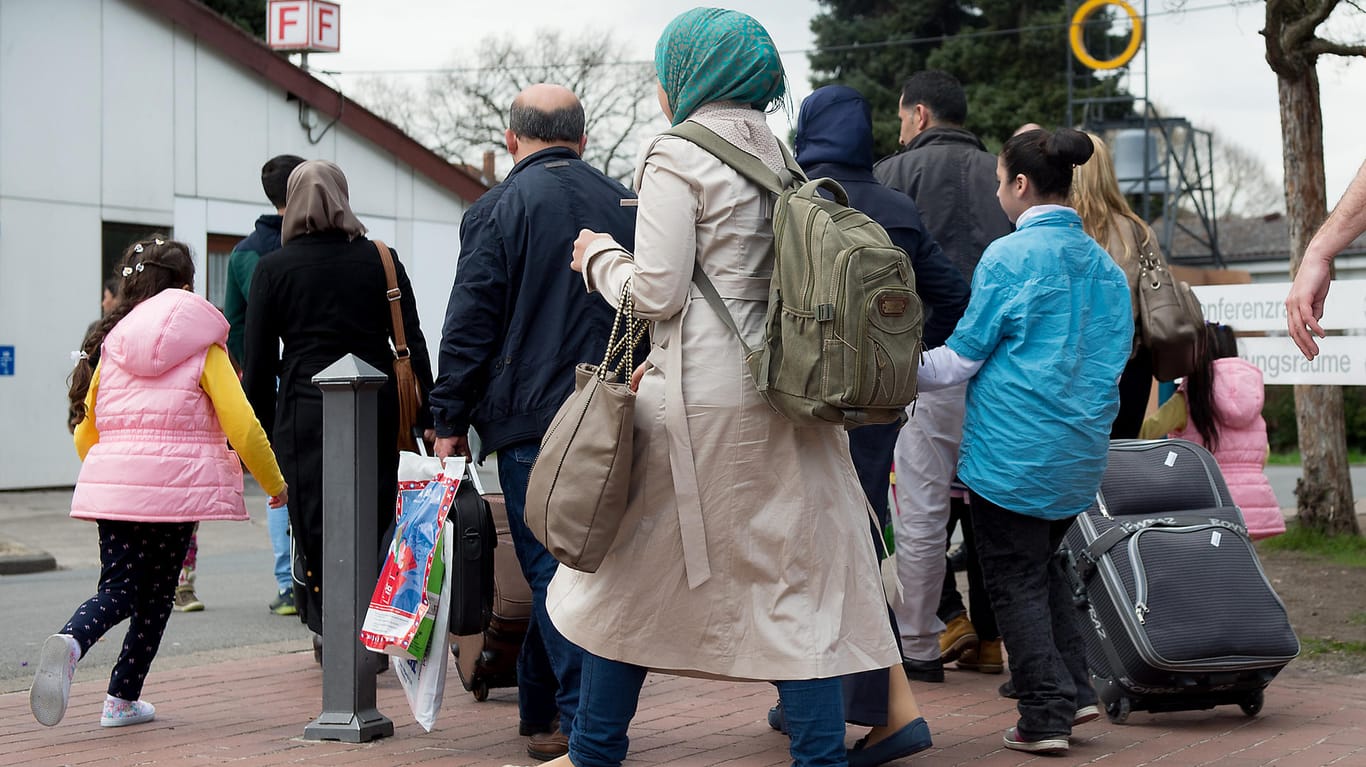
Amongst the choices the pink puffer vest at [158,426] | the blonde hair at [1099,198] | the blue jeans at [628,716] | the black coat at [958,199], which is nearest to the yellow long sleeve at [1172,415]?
the blonde hair at [1099,198]

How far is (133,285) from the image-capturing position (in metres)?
5.21

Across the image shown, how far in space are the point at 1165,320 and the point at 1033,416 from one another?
130cm

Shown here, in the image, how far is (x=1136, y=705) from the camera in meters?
5.03

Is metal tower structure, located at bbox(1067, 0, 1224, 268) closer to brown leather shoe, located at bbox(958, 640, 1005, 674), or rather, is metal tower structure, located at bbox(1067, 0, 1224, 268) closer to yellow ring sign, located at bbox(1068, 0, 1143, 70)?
yellow ring sign, located at bbox(1068, 0, 1143, 70)

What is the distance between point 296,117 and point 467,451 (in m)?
15.0

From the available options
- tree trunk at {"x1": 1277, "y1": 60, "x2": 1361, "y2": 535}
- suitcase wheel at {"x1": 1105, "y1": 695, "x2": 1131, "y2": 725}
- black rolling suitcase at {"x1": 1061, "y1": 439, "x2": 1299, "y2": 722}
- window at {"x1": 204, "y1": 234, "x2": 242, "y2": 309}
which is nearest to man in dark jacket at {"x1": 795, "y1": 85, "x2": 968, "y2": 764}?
black rolling suitcase at {"x1": 1061, "y1": 439, "x2": 1299, "y2": 722}

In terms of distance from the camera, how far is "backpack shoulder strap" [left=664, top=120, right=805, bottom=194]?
3.58 meters

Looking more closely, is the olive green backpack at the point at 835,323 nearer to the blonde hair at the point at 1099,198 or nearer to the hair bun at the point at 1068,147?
the hair bun at the point at 1068,147

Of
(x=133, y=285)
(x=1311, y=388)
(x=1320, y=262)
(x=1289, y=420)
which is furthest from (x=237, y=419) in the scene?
(x=1289, y=420)

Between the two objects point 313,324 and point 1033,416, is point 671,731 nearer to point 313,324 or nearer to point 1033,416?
point 1033,416

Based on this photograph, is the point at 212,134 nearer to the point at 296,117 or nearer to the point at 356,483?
the point at 296,117

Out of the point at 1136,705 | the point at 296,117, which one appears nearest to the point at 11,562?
the point at 1136,705

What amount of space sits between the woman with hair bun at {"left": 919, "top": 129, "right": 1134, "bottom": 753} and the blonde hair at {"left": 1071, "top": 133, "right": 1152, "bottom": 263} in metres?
1.09

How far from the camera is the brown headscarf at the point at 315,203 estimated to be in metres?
5.44
